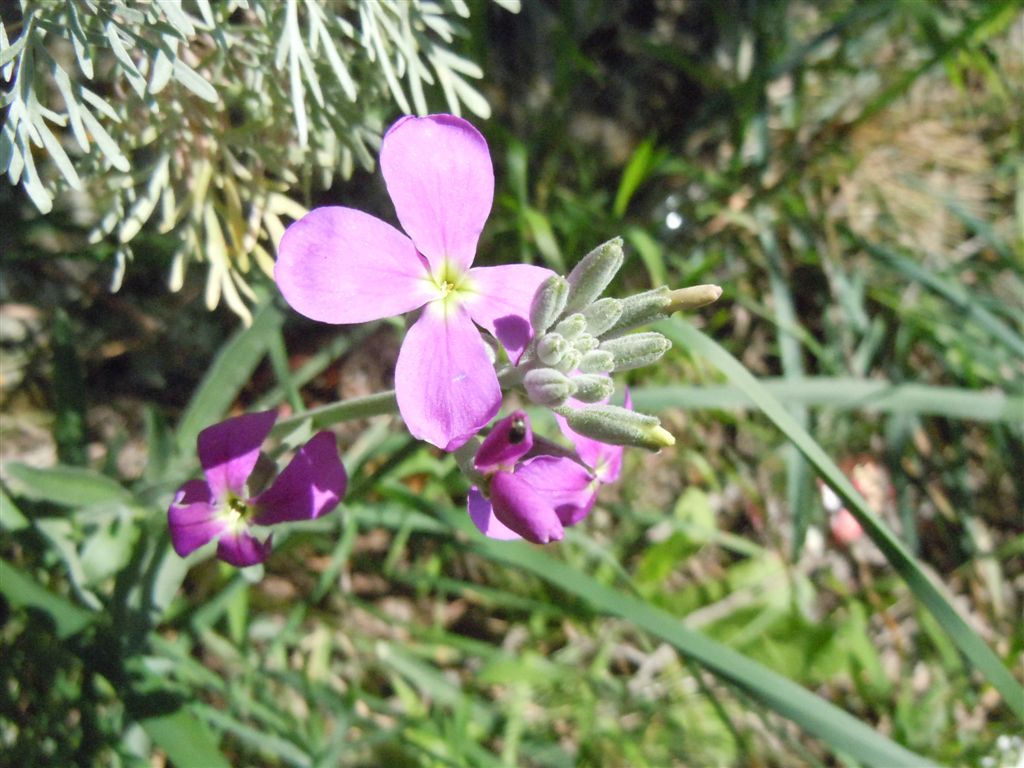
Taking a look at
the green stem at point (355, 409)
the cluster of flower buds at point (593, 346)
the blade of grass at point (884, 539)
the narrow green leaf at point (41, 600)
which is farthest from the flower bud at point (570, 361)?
the narrow green leaf at point (41, 600)

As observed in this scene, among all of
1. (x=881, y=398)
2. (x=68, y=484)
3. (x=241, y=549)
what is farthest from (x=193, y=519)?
(x=881, y=398)

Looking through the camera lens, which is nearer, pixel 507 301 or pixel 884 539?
pixel 507 301

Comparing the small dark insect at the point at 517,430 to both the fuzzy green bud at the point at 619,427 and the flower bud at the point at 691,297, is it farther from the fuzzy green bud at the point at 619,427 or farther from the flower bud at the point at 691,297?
the flower bud at the point at 691,297

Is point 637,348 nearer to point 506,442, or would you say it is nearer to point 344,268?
point 506,442

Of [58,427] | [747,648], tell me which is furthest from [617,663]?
[58,427]

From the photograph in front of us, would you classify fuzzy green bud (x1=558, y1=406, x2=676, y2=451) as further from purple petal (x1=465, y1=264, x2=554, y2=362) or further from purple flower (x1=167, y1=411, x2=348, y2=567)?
purple flower (x1=167, y1=411, x2=348, y2=567)

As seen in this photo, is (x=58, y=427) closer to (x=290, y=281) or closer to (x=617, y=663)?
(x=290, y=281)
